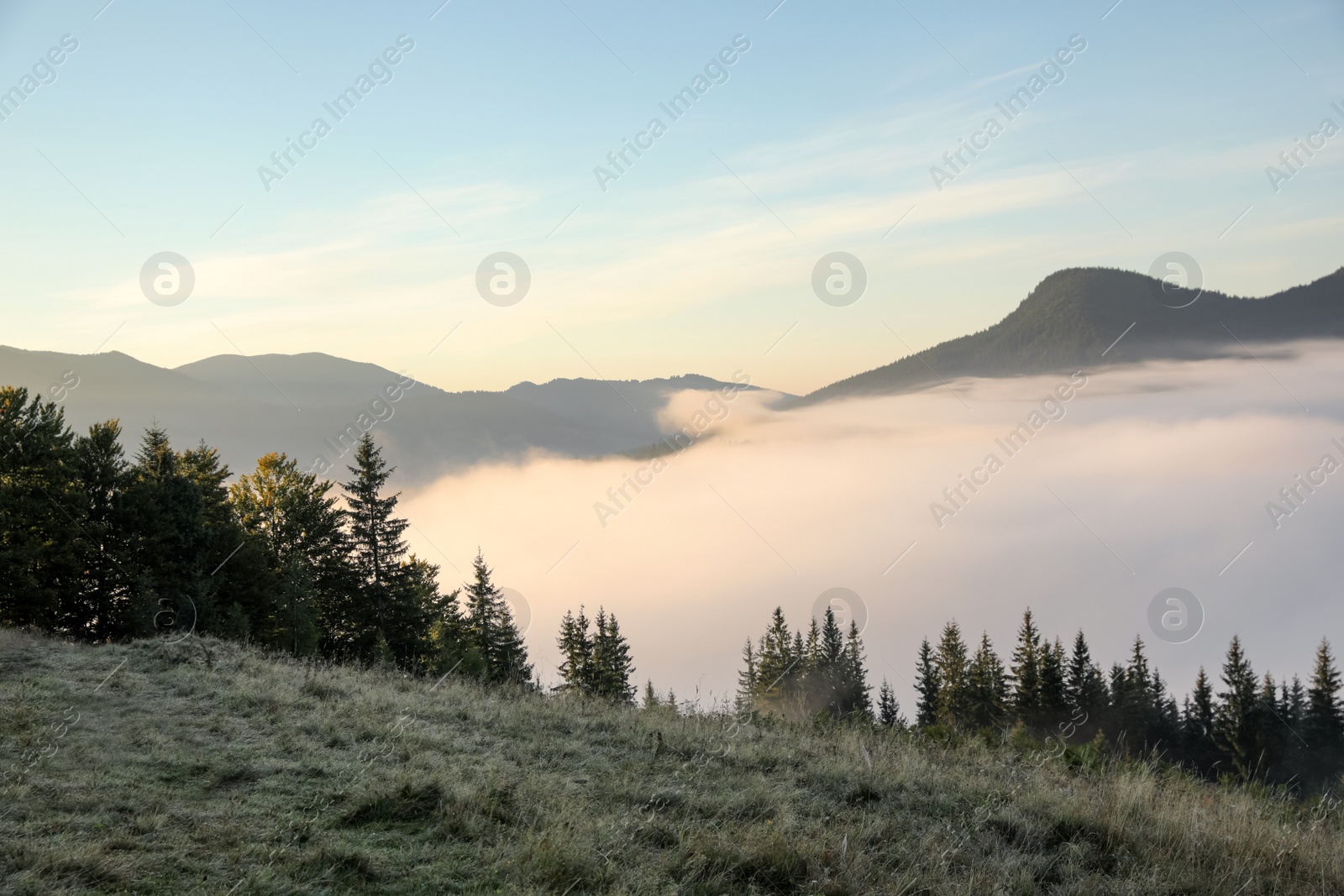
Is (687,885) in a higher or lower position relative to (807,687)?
higher

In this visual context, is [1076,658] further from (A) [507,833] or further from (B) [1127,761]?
(A) [507,833]

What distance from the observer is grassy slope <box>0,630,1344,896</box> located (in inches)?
226

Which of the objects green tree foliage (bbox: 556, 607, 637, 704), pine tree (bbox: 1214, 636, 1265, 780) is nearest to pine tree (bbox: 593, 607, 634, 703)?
green tree foliage (bbox: 556, 607, 637, 704)

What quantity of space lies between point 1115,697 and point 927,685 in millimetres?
18264

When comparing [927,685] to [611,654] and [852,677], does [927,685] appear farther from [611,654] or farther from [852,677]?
[611,654]

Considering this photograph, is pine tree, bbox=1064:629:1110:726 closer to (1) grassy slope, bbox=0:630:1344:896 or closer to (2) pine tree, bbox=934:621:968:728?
(2) pine tree, bbox=934:621:968:728

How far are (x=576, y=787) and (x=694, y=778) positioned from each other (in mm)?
1239

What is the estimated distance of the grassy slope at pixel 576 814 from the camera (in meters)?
5.74

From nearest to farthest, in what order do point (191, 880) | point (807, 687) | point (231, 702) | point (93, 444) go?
1. point (191, 880)
2. point (231, 702)
3. point (93, 444)
4. point (807, 687)

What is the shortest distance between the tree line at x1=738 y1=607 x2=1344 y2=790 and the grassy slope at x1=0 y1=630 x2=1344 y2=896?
6365cm

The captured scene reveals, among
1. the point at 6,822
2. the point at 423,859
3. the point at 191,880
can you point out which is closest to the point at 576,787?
the point at 423,859

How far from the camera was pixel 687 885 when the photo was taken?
570 cm

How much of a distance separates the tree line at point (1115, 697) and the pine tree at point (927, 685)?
136 inches

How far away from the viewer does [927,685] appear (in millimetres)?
87375
